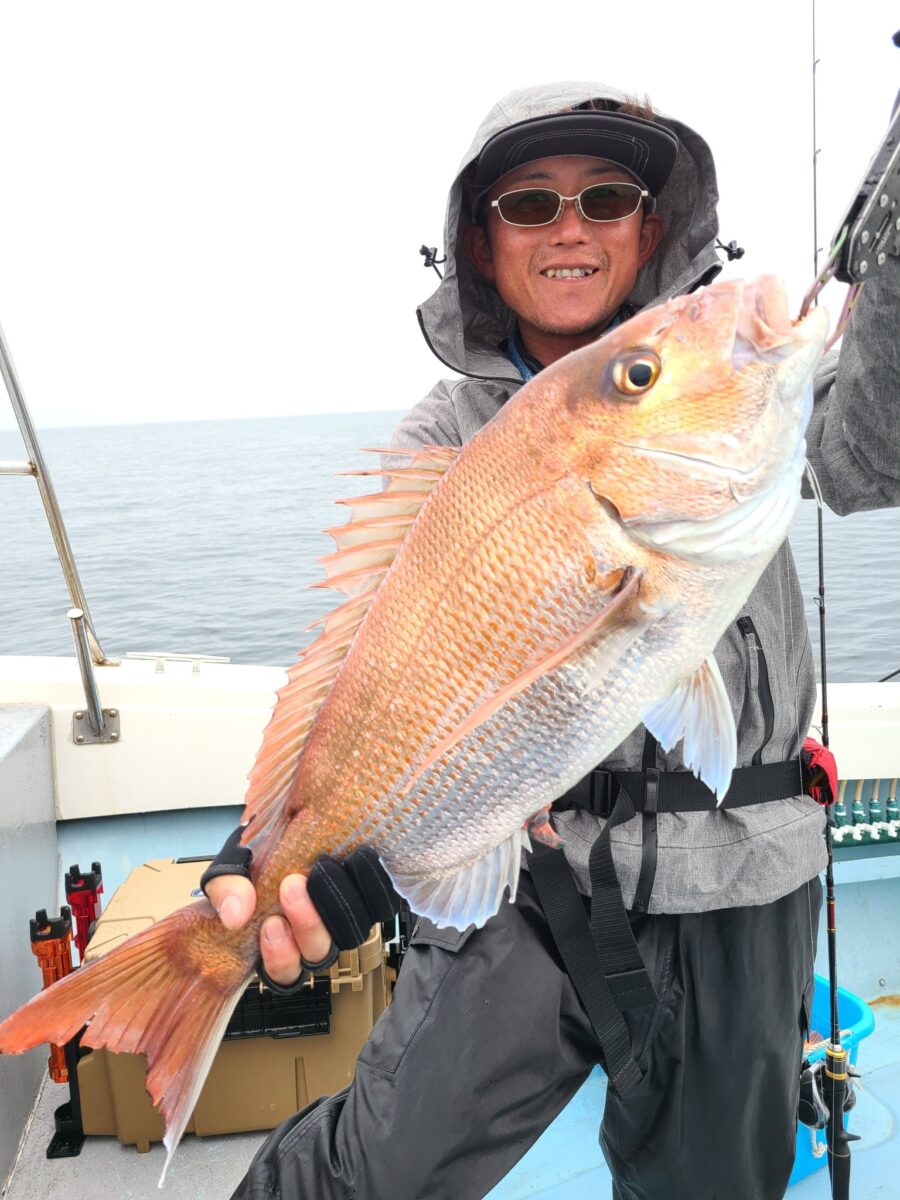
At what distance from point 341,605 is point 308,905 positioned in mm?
509

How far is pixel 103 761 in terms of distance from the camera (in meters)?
3.79

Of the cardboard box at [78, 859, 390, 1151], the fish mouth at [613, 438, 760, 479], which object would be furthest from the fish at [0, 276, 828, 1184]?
the cardboard box at [78, 859, 390, 1151]

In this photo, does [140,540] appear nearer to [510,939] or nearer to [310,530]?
[310,530]

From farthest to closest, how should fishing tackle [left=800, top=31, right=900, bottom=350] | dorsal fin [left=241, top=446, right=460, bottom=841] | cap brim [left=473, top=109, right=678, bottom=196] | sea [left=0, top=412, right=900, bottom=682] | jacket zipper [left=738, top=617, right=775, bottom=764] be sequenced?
sea [left=0, top=412, right=900, bottom=682], cap brim [left=473, top=109, right=678, bottom=196], jacket zipper [left=738, top=617, right=775, bottom=764], dorsal fin [left=241, top=446, right=460, bottom=841], fishing tackle [left=800, top=31, right=900, bottom=350]

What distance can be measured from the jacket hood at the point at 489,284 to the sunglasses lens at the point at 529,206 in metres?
0.13

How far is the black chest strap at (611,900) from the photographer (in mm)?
1970

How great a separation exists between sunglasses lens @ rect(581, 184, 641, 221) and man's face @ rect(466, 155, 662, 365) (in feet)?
0.05

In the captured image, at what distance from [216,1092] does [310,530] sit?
14.1 meters

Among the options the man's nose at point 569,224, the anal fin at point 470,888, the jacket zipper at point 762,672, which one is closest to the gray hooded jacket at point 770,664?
the jacket zipper at point 762,672

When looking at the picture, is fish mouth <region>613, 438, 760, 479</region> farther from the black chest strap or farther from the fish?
the black chest strap

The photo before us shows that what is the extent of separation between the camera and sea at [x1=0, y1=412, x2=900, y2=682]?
32.2ft

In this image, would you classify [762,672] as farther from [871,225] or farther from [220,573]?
[220,573]

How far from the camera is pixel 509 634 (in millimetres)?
1461

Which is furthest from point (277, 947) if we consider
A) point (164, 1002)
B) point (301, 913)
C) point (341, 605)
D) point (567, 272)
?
point (567, 272)
